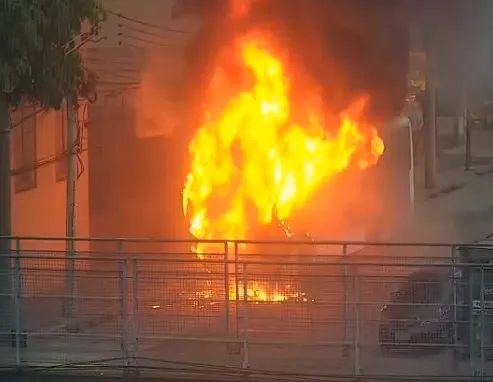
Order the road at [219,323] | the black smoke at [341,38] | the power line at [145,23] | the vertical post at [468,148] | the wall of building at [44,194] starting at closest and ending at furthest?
the road at [219,323] → the wall of building at [44,194] → the black smoke at [341,38] → the power line at [145,23] → the vertical post at [468,148]

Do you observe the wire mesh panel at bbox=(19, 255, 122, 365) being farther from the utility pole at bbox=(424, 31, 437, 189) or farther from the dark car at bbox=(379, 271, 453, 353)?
the utility pole at bbox=(424, 31, 437, 189)

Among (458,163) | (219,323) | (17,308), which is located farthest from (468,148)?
(17,308)

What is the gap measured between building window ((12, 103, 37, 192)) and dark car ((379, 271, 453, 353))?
602cm

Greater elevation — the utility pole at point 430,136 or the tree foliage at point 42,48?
the utility pole at point 430,136

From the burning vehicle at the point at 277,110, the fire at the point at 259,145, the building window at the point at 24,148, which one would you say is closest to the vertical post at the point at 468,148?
the burning vehicle at the point at 277,110

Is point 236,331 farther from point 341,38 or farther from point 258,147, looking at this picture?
point 341,38

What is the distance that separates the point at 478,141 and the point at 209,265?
32139mm

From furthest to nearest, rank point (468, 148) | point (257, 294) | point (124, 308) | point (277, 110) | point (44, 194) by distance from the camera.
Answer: point (468, 148) < point (277, 110) < point (44, 194) < point (257, 294) < point (124, 308)

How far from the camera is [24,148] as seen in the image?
39.6 feet

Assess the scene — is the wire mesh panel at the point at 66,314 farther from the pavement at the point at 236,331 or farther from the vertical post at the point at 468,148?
the vertical post at the point at 468,148

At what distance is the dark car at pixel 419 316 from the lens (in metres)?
7.04

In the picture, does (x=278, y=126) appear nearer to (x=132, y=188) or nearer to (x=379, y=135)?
(x=379, y=135)

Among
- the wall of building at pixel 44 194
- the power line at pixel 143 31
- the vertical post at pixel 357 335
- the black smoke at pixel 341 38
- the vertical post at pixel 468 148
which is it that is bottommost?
the vertical post at pixel 357 335

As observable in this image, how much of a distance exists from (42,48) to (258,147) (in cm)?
480
